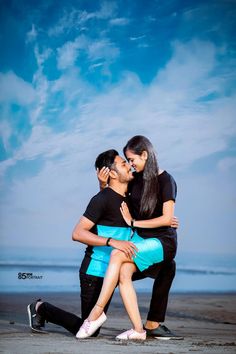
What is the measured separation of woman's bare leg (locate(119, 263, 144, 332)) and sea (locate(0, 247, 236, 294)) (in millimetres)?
4273

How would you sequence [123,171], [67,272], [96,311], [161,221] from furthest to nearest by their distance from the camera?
[67,272], [123,171], [161,221], [96,311]

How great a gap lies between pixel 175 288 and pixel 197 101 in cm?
274

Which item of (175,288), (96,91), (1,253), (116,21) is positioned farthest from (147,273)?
(1,253)

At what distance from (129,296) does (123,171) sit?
2.26 feet

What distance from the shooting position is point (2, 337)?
296 cm

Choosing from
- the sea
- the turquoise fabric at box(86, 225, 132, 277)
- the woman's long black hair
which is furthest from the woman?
the sea

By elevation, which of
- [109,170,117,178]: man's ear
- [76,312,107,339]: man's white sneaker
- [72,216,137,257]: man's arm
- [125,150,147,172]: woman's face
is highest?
[125,150,147,172]: woman's face

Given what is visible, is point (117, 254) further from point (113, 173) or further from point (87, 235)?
point (113, 173)

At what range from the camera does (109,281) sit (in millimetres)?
2926

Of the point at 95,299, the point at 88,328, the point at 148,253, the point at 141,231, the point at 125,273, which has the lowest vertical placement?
the point at 88,328

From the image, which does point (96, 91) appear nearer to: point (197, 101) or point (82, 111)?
point (82, 111)

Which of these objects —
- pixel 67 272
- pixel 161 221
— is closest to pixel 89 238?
pixel 161 221

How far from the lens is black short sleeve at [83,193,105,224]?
3139mm

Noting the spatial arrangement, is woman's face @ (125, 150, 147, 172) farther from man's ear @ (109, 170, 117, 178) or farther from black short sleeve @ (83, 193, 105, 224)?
black short sleeve @ (83, 193, 105, 224)
